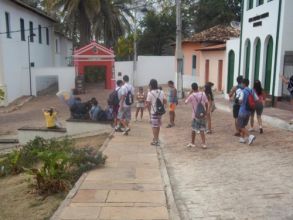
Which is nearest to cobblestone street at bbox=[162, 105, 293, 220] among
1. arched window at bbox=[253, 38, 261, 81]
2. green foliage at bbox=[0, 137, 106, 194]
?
green foliage at bbox=[0, 137, 106, 194]

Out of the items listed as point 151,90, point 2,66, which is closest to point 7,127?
point 2,66

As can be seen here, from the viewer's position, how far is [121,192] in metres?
6.34

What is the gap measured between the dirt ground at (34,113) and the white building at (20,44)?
5.37 ft

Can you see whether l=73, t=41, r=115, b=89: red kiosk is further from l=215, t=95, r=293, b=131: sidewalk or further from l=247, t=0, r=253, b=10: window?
l=215, t=95, r=293, b=131: sidewalk

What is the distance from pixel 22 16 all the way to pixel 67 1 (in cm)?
346

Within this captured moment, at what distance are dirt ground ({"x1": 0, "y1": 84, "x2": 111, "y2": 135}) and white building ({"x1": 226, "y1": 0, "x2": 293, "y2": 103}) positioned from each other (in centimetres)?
840

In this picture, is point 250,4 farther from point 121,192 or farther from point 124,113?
point 121,192

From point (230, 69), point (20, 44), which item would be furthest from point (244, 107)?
point (20, 44)

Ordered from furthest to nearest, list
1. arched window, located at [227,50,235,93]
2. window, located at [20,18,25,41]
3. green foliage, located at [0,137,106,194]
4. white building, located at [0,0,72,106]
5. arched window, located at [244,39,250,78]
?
window, located at [20,18,25,41] < white building, located at [0,0,72,106] < arched window, located at [227,50,235,93] < arched window, located at [244,39,250,78] < green foliage, located at [0,137,106,194]

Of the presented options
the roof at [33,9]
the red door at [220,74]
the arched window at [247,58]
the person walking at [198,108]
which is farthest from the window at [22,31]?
the person walking at [198,108]

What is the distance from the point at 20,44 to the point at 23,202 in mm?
24387

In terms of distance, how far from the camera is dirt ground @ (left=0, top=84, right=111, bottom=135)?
18484mm

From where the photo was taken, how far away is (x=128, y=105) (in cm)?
1166

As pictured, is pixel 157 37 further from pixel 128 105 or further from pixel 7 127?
pixel 128 105
